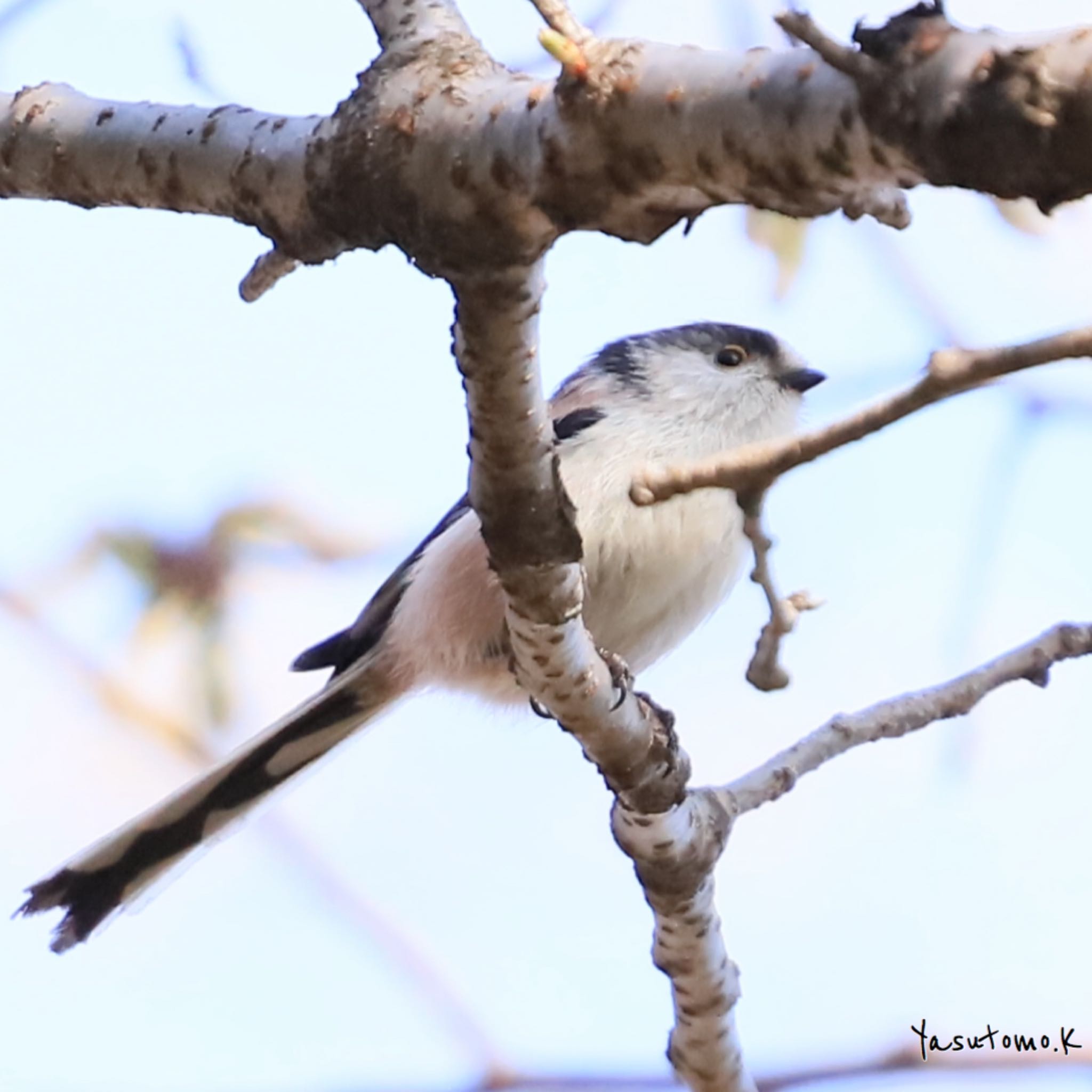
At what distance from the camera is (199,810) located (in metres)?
2.17

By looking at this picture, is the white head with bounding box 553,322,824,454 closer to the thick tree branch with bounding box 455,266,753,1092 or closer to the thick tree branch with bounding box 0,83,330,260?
the thick tree branch with bounding box 455,266,753,1092

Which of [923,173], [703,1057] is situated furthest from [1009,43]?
[703,1057]

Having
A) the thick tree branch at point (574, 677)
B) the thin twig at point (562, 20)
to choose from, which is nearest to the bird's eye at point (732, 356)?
the thick tree branch at point (574, 677)

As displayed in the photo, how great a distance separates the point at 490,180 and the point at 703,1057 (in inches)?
44.0

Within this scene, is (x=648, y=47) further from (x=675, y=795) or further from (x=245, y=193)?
(x=675, y=795)

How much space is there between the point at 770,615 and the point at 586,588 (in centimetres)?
100

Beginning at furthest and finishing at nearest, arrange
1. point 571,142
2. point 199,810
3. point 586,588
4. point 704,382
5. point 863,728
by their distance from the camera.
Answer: point 704,382 < point 199,810 < point 586,588 < point 863,728 < point 571,142

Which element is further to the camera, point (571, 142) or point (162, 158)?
point (162, 158)

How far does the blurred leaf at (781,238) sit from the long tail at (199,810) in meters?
0.91

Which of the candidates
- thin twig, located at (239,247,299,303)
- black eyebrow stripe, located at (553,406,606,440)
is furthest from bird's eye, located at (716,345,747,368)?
thin twig, located at (239,247,299,303)

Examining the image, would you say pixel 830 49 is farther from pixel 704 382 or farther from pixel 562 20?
pixel 704 382

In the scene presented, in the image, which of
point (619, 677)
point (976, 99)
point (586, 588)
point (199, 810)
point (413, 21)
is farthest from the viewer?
point (199, 810)

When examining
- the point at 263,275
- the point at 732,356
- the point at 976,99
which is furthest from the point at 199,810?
the point at 976,99

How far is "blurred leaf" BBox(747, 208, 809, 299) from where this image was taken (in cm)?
238
